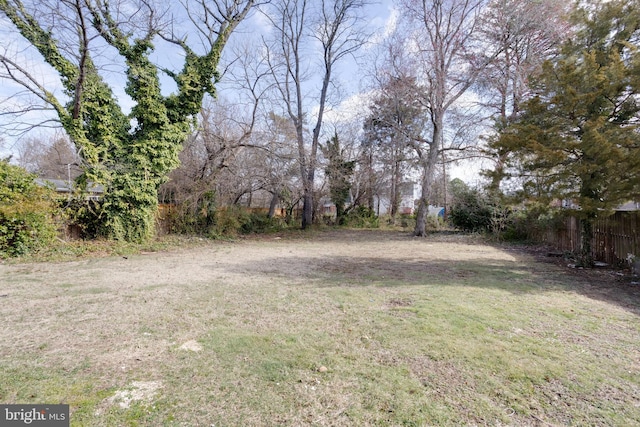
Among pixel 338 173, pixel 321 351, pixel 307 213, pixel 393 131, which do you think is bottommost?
pixel 321 351

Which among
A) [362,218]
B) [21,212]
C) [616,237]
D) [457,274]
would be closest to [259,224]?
[362,218]

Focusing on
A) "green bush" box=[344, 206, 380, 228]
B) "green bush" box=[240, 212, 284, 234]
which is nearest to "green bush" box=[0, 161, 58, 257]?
"green bush" box=[240, 212, 284, 234]

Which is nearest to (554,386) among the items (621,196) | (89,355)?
(89,355)

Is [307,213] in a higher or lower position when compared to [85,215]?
higher

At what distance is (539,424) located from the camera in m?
1.92

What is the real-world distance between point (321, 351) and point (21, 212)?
27.6ft

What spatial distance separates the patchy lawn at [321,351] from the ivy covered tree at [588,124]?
201 centimetres

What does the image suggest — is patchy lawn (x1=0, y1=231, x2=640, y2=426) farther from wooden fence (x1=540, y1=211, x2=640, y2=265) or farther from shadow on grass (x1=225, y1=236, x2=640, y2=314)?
wooden fence (x1=540, y1=211, x2=640, y2=265)

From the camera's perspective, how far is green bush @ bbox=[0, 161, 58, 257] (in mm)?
7141

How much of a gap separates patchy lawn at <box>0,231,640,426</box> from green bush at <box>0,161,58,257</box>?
2.44 metres

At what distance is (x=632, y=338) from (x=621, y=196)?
12.5 ft

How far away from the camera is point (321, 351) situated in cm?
286

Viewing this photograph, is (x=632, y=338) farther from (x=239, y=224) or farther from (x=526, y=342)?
(x=239, y=224)

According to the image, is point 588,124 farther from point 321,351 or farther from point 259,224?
point 259,224
